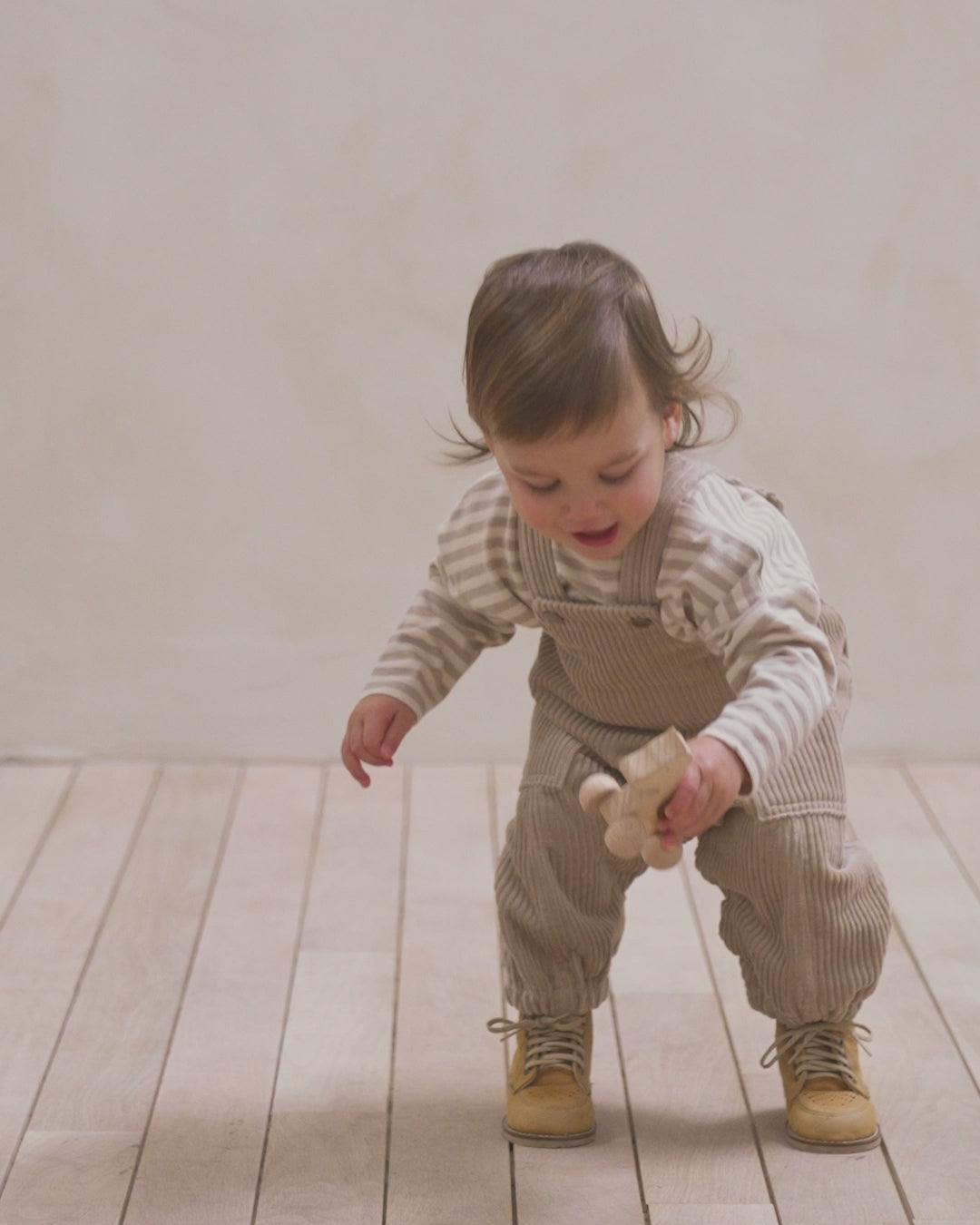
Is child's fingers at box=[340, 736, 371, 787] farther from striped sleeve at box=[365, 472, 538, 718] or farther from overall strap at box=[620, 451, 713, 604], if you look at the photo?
overall strap at box=[620, 451, 713, 604]

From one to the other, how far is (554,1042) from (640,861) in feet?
0.50

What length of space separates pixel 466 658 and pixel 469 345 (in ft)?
0.93

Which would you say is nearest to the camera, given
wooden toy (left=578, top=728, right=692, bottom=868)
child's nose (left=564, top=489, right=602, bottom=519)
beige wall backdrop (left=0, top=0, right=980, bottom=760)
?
wooden toy (left=578, top=728, right=692, bottom=868)

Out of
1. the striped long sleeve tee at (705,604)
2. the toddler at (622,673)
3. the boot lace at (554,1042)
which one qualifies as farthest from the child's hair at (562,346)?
the boot lace at (554,1042)

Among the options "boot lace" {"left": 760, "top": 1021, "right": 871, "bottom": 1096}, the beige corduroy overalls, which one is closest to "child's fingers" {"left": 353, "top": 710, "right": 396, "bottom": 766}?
the beige corduroy overalls

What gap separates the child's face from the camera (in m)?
1.13

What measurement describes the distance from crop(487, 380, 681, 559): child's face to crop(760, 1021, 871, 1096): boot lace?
16.1 inches

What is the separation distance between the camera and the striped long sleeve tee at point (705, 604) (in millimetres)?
1123

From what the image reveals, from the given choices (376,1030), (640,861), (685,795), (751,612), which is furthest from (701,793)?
(376,1030)

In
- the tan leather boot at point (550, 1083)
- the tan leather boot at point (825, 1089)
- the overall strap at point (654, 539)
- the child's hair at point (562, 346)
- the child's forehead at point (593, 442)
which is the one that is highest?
the child's hair at point (562, 346)

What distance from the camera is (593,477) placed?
1.14 metres

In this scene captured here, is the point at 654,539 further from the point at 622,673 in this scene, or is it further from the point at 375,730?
the point at 375,730

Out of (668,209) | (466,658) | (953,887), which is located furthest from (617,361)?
(668,209)

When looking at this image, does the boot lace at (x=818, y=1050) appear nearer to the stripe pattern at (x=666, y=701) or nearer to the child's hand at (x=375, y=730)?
the stripe pattern at (x=666, y=701)
